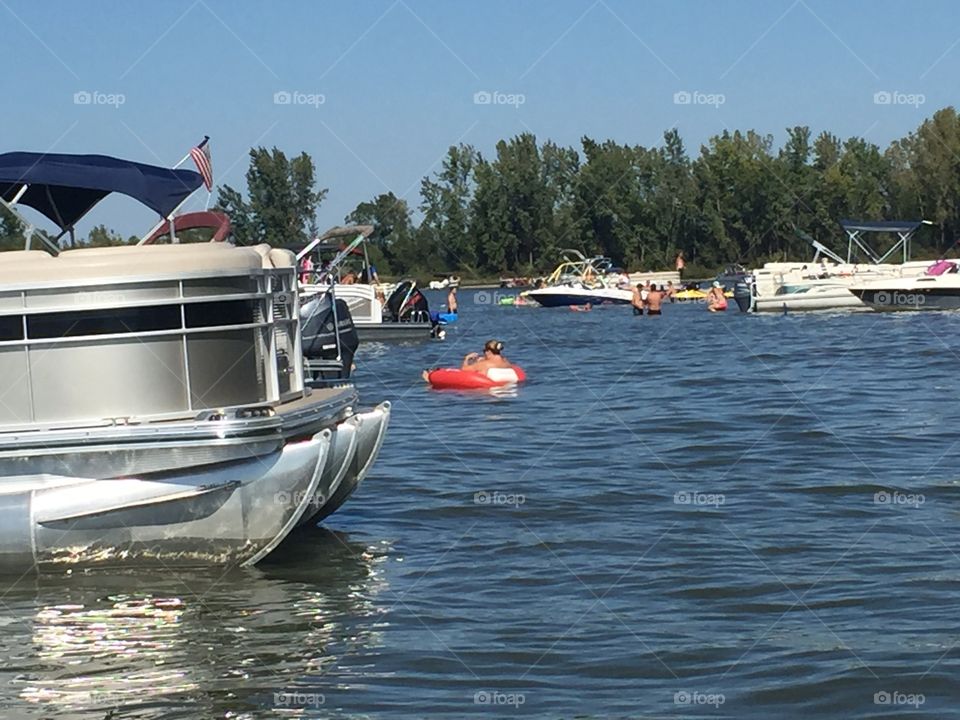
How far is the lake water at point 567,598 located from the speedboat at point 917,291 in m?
33.2

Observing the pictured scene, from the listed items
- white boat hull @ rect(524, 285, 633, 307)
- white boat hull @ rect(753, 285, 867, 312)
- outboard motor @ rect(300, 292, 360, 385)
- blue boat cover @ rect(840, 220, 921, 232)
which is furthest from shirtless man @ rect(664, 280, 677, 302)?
outboard motor @ rect(300, 292, 360, 385)

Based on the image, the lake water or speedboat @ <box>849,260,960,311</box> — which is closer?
the lake water

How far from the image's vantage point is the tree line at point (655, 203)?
130 m

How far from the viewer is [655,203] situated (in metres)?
137

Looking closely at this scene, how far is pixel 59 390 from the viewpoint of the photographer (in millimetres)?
12492

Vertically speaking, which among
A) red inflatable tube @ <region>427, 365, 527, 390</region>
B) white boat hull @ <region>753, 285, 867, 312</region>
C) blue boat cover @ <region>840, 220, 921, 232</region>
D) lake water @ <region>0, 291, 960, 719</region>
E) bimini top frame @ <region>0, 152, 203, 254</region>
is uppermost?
blue boat cover @ <region>840, 220, 921, 232</region>

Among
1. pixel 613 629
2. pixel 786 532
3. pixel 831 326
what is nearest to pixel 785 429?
pixel 786 532

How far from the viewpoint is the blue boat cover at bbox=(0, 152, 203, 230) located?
1327cm

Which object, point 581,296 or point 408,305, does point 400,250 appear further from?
point 408,305

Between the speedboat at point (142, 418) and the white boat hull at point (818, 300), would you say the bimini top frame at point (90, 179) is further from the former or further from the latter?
the white boat hull at point (818, 300)

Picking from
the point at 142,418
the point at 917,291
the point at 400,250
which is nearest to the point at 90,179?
the point at 142,418

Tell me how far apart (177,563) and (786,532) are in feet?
18.6

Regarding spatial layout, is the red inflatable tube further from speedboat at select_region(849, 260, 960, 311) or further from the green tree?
the green tree

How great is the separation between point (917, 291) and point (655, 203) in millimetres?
82166
